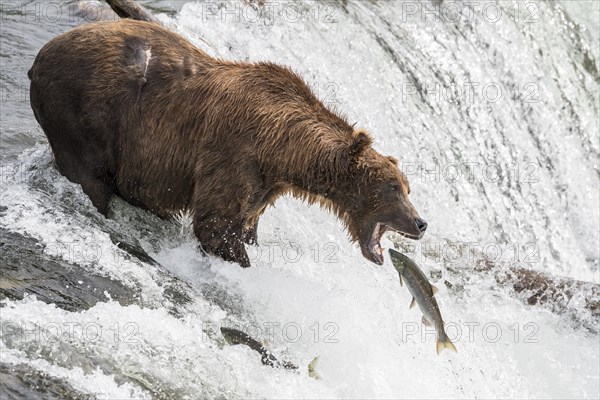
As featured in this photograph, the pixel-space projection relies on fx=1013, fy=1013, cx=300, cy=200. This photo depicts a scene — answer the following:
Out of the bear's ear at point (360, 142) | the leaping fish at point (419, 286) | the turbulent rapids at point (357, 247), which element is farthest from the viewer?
the bear's ear at point (360, 142)

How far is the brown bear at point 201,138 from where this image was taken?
5781mm

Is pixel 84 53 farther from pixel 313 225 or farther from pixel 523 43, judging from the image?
pixel 523 43

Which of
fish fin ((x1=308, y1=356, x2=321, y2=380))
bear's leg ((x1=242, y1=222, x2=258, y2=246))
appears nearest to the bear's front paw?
bear's leg ((x1=242, y1=222, x2=258, y2=246))

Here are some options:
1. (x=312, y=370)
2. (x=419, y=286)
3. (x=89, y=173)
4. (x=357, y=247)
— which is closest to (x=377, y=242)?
(x=357, y=247)

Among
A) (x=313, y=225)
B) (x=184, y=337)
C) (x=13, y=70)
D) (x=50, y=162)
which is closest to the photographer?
(x=184, y=337)

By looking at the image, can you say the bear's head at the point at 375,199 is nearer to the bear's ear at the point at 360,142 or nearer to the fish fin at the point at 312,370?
the bear's ear at the point at 360,142

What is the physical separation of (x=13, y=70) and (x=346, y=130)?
3.46m

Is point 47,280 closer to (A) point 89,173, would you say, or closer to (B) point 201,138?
(A) point 89,173

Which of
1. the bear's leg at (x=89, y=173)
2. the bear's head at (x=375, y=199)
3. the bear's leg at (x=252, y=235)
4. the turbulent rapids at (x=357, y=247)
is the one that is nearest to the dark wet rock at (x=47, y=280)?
the turbulent rapids at (x=357, y=247)

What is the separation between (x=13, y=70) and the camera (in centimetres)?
814

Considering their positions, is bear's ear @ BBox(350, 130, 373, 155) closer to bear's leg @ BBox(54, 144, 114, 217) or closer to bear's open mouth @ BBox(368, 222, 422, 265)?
bear's open mouth @ BBox(368, 222, 422, 265)

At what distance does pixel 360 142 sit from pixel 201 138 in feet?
3.14

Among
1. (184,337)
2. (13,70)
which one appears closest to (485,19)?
(13,70)

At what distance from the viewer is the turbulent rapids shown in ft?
16.4
